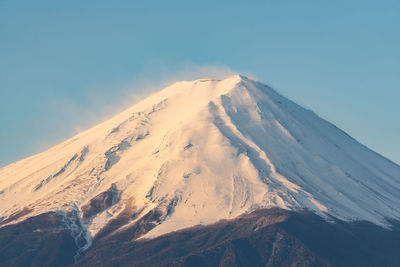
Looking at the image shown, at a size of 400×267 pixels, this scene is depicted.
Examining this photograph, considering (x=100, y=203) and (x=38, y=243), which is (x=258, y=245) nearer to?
(x=100, y=203)

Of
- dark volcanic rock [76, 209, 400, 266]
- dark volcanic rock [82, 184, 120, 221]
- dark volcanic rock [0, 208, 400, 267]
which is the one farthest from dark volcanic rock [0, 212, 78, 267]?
dark volcanic rock [82, 184, 120, 221]

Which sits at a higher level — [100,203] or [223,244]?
[100,203]

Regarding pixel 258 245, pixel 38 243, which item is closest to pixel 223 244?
pixel 258 245

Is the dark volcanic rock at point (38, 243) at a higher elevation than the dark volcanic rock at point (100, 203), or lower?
lower

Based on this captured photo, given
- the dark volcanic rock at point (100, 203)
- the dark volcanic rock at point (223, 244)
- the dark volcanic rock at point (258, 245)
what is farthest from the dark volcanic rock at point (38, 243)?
the dark volcanic rock at point (100, 203)

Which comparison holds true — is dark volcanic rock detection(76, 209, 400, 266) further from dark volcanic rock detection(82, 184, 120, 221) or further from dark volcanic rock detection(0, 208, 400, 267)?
dark volcanic rock detection(82, 184, 120, 221)

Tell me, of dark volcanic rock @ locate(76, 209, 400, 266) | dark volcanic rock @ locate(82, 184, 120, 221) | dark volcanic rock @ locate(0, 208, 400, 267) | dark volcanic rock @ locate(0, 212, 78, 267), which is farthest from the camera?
dark volcanic rock @ locate(82, 184, 120, 221)

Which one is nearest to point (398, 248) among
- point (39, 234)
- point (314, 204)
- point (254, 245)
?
point (314, 204)

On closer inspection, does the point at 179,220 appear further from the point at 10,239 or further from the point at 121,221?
the point at 10,239

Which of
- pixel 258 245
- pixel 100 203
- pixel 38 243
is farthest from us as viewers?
pixel 100 203

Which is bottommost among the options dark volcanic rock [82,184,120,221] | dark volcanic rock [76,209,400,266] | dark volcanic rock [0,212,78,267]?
dark volcanic rock [76,209,400,266]

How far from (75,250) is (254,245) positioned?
4618 cm

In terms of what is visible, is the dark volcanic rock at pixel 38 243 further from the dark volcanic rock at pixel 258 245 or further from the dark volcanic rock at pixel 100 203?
the dark volcanic rock at pixel 100 203

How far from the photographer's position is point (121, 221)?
7249 inches
